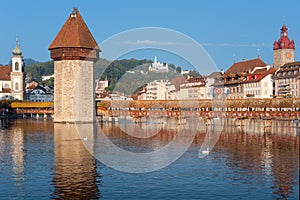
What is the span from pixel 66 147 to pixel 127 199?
42.0 ft

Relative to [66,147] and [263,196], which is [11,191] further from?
[66,147]

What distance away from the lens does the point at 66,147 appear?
25938mm

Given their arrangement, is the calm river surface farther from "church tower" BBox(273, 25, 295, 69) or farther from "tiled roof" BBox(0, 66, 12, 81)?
"tiled roof" BBox(0, 66, 12, 81)

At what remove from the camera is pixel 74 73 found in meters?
50.2

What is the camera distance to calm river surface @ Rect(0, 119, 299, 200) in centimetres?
1423

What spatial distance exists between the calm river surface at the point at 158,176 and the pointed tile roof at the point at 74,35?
2595 cm

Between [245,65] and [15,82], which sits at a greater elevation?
[245,65]

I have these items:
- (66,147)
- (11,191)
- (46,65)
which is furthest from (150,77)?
(46,65)

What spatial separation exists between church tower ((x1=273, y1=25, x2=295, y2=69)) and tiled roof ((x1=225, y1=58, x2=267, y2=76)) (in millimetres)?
2818

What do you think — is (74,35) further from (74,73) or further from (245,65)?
(245,65)

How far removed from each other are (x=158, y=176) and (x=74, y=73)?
113 ft

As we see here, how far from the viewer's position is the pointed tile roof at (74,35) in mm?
50000

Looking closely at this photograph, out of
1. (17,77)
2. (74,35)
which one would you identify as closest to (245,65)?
(74,35)

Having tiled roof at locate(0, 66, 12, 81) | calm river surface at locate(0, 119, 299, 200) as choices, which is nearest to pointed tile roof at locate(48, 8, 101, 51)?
calm river surface at locate(0, 119, 299, 200)
